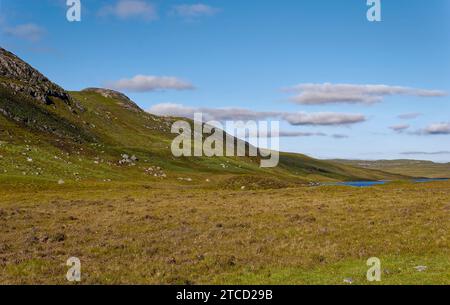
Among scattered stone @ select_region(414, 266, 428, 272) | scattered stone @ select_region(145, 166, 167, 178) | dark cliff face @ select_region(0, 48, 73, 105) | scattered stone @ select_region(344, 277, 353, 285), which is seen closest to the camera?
scattered stone @ select_region(344, 277, 353, 285)

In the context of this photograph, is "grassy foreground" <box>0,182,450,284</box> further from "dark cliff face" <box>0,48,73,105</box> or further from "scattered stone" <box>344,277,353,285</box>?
"dark cliff face" <box>0,48,73,105</box>

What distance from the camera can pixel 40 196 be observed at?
61344 millimetres

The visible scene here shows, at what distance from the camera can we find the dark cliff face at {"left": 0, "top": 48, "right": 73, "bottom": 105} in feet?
537

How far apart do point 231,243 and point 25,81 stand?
172359mm

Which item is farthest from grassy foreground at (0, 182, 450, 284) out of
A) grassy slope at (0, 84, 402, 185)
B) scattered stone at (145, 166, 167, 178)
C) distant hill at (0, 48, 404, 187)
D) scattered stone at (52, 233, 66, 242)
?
scattered stone at (145, 166, 167, 178)

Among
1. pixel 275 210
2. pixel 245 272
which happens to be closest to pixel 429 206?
pixel 275 210

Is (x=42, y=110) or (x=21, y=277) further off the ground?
(x=42, y=110)

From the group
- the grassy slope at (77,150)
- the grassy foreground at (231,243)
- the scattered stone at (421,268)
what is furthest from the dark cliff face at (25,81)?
the scattered stone at (421,268)

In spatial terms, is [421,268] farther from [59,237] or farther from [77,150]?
[77,150]

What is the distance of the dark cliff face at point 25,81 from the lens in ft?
537

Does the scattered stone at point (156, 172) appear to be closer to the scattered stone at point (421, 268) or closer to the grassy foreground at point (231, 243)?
the grassy foreground at point (231, 243)
